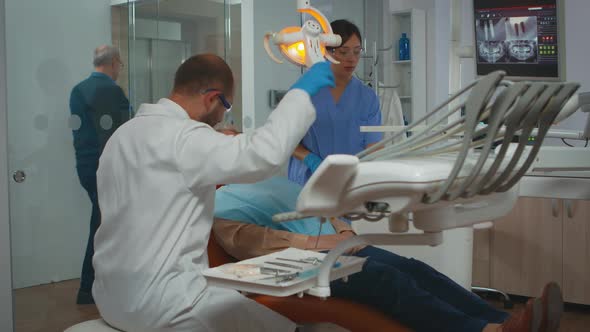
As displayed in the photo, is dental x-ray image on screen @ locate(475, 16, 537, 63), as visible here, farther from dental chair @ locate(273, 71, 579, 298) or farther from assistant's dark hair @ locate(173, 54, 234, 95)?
dental chair @ locate(273, 71, 579, 298)

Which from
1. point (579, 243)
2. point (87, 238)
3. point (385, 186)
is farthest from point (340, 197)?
point (579, 243)

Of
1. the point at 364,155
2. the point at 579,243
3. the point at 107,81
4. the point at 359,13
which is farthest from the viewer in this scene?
the point at 359,13

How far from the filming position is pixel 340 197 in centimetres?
119

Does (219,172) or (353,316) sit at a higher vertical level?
(219,172)

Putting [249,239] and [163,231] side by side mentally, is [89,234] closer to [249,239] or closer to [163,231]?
[249,239]

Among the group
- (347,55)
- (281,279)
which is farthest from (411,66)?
(281,279)

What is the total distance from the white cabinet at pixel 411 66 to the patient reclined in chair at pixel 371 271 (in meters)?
3.19

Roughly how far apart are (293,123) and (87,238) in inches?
86.2

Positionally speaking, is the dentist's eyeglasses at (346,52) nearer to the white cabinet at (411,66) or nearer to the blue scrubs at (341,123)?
the blue scrubs at (341,123)

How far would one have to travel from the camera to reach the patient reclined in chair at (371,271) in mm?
1915

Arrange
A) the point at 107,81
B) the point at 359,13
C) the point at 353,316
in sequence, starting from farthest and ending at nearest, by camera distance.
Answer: the point at 359,13
the point at 107,81
the point at 353,316

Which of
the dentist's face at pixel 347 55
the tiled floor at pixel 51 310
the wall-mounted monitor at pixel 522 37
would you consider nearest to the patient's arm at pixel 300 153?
the dentist's face at pixel 347 55

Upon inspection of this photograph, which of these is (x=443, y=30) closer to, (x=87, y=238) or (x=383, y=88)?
(x=383, y=88)

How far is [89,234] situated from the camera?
346cm
